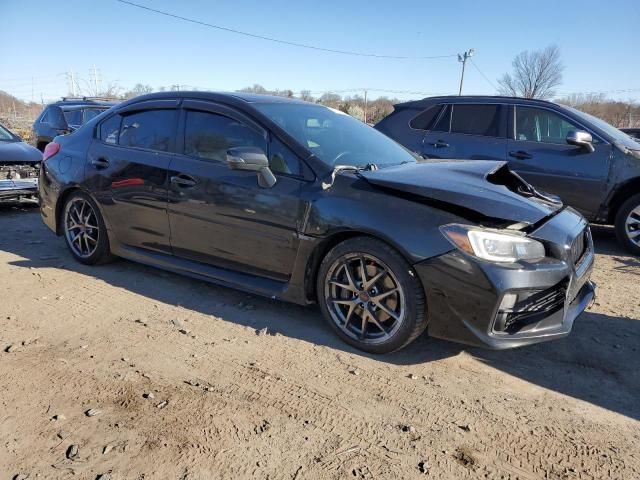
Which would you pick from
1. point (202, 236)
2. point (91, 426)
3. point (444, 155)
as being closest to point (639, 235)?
point (444, 155)

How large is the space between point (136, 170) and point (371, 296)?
8.02 feet

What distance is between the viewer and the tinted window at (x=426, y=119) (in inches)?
273

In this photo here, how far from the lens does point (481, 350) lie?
3418mm

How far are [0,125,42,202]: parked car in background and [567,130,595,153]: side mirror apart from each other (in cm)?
723

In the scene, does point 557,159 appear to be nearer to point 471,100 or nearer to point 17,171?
point 471,100

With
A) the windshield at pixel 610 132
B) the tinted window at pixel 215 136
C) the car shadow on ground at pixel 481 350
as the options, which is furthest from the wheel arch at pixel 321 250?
the windshield at pixel 610 132

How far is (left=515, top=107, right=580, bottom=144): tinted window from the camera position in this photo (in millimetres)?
6137

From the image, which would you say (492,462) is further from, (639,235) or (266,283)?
(639,235)

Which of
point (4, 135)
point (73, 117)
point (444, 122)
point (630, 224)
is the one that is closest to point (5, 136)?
point (4, 135)

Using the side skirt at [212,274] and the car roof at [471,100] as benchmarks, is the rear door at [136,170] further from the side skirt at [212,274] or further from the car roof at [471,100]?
the car roof at [471,100]

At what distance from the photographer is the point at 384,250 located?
10.3 ft

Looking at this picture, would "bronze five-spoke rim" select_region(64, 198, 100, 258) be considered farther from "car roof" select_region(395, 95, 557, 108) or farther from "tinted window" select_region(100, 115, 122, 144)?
"car roof" select_region(395, 95, 557, 108)

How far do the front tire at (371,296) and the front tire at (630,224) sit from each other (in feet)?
13.1

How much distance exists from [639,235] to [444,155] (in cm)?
246
